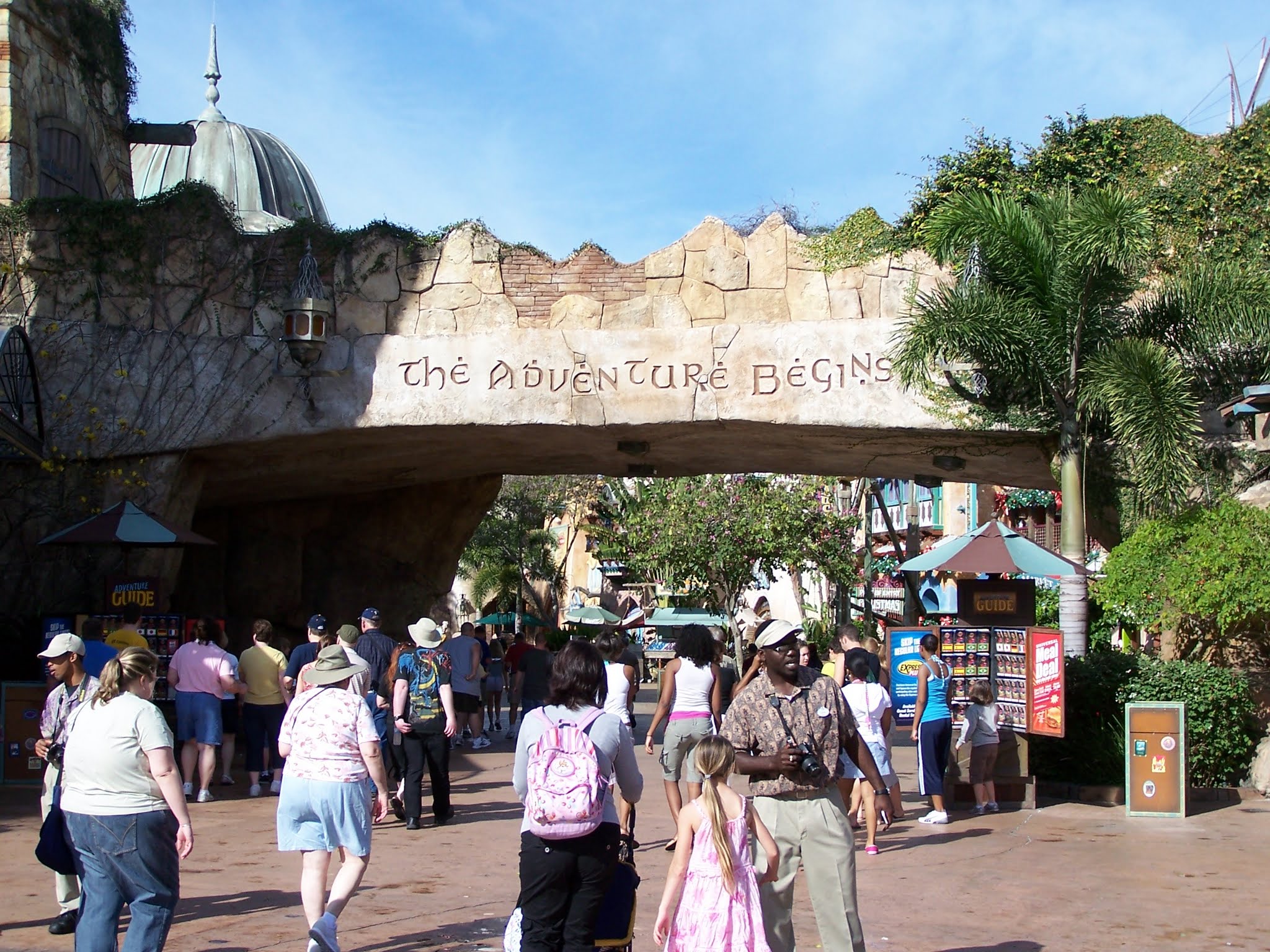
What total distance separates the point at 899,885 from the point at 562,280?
8.15m

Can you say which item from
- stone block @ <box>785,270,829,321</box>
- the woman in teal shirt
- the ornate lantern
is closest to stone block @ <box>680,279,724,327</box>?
stone block @ <box>785,270,829,321</box>

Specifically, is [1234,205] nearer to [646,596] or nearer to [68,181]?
[68,181]

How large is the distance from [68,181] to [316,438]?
4.68 metres

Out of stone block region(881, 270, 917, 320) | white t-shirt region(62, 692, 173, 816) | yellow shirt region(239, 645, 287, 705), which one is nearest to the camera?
white t-shirt region(62, 692, 173, 816)

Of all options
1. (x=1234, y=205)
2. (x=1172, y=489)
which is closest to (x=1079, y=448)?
(x=1172, y=489)

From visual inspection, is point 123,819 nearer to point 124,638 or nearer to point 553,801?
point 553,801

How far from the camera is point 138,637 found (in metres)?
10.8

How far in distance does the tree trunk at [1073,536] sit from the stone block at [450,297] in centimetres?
630

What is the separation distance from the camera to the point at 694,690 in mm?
9336

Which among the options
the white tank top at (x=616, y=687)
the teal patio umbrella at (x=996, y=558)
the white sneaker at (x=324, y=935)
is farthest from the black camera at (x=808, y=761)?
the teal patio umbrella at (x=996, y=558)

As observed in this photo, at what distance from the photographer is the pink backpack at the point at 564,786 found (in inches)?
199

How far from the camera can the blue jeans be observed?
17.5 feet

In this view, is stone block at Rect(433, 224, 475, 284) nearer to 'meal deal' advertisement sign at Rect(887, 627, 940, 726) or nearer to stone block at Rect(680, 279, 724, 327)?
stone block at Rect(680, 279, 724, 327)

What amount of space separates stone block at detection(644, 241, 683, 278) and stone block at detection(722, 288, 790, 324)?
1.97 feet
